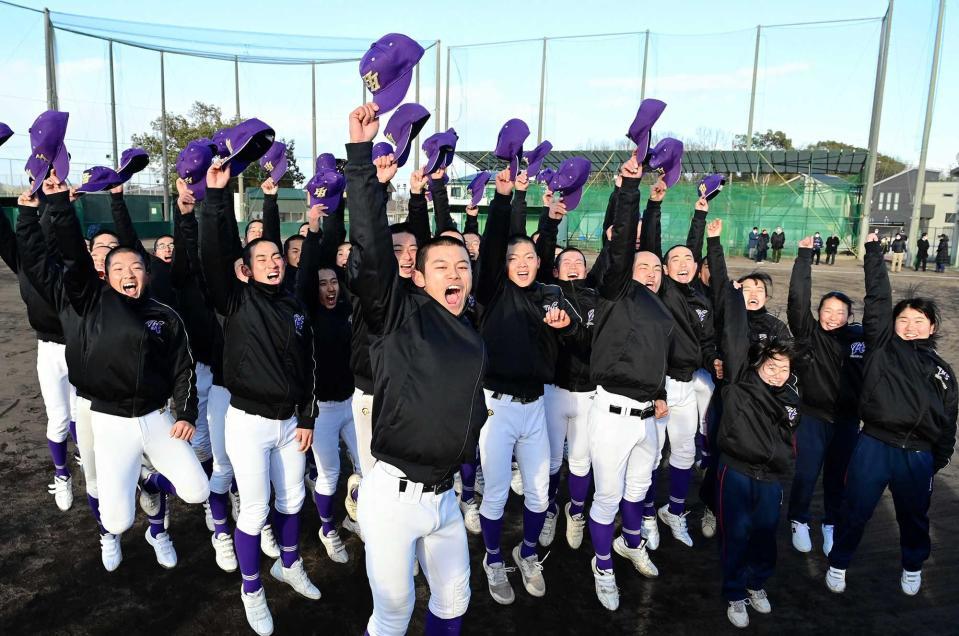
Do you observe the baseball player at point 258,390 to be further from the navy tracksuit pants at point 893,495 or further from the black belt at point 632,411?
the navy tracksuit pants at point 893,495

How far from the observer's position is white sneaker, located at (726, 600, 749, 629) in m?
3.88

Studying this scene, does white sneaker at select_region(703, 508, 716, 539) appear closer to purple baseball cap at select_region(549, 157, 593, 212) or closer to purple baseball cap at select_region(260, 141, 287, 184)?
purple baseball cap at select_region(549, 157, 593, 212)

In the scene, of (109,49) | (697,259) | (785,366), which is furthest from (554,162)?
(785,366)

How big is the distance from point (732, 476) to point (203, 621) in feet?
11.2

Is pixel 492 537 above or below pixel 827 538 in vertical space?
above

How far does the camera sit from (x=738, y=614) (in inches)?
154

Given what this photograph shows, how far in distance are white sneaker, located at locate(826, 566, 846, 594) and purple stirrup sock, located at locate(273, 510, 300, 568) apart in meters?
3.62

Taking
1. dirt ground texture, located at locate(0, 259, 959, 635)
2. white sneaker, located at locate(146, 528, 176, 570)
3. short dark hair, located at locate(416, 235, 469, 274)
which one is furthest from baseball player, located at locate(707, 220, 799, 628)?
white sneaker, located at locate(146, 528, 176, 570)

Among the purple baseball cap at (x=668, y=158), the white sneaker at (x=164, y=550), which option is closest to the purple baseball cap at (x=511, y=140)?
the purple baseball cap at (x=668, y=158)

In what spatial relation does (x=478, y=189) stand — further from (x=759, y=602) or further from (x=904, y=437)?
(x=759, y=602)

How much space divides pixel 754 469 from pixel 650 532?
1.21 m

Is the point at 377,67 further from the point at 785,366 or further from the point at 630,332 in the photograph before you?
the point at 785,366

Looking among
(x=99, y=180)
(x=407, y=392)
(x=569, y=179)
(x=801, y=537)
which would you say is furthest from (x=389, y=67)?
(x=801, y=537)

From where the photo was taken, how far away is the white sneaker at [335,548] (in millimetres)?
4559
